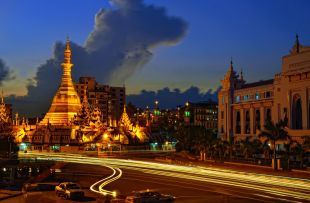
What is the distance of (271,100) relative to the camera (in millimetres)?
80625

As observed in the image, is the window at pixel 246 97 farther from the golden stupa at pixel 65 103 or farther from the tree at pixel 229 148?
the golden stupa at pixel 65 103

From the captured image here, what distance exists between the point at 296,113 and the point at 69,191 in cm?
4757

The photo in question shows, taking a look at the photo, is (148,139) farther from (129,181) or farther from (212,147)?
(129,181)

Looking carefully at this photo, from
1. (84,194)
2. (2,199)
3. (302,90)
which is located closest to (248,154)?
(302,90)

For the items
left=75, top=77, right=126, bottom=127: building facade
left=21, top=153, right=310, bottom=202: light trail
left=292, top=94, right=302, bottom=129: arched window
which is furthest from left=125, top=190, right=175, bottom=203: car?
left=75, top=77, right=126, bottom=127: building facade

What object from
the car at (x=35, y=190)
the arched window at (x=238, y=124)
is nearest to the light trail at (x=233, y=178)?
the car at (x=35, y=190)

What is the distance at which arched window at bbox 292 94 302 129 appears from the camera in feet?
231

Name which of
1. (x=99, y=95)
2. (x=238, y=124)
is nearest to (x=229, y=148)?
(x=238, y=124)

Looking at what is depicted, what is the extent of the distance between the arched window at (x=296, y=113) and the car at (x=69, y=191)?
1786 inches

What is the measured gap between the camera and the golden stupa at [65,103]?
101 meters

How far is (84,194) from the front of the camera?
34469mm

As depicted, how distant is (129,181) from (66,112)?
62.2 meters

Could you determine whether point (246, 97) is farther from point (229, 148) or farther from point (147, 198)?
point (147, 198)

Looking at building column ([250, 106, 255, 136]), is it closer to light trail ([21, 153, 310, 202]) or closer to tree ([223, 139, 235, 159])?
tree ([223, 139, 235, 159])
